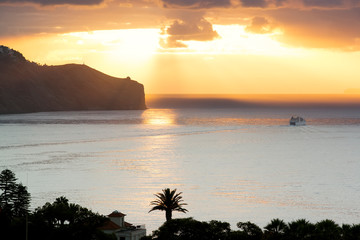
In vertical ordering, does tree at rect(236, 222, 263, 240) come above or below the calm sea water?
below

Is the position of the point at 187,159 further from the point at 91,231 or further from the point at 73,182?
the point at 91,231

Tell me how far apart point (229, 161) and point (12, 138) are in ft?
277

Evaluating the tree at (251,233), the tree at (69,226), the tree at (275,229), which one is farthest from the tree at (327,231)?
the tree at (69,226)

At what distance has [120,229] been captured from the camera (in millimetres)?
54062

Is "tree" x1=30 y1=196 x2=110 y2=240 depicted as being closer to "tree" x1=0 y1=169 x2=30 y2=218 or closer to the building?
the building

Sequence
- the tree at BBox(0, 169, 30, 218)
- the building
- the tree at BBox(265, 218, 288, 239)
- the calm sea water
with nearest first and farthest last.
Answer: the tree at BBox(265, 218, 288, 239) < the building < the tree at BBox(0, 169, 30, 218) < the calm sea water

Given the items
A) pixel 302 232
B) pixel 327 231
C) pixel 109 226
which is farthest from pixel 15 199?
pixel 327 231

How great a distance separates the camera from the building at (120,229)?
5266 centimetres

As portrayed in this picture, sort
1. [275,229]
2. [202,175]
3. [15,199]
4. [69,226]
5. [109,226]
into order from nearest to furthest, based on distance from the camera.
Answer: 1. [275,229]
2. [69,226]
3. [109,226]
4. [15,199]
5. [202,175]

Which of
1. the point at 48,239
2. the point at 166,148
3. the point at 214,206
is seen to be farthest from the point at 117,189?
the point at 166,148

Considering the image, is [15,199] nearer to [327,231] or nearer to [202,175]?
[327,231]

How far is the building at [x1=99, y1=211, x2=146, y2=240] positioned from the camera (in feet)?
173

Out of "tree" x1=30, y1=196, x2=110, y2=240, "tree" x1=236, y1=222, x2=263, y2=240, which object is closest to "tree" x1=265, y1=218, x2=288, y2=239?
"tree" x1=236, y1=222, x2=263, y2=240

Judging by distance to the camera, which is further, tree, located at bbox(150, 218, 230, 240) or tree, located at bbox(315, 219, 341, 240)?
tree, located at bbox(150, 218, 230, 240)
